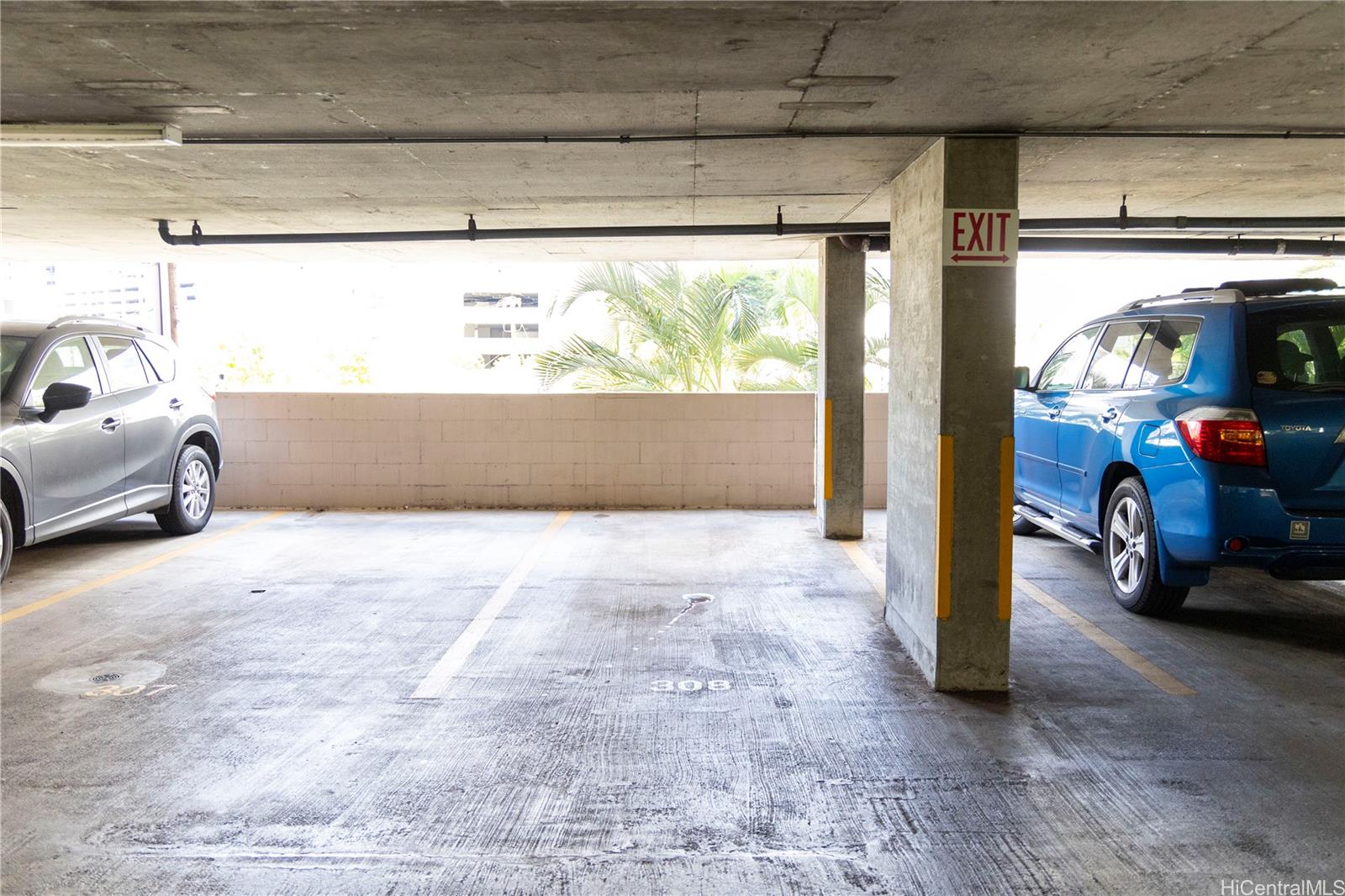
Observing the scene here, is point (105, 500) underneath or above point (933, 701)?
above

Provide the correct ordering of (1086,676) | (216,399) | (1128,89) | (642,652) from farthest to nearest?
(216,399), (642,652), (1086,676), (1128,89)

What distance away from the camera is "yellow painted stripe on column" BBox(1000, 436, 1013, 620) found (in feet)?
15.9

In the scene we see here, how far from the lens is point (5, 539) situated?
22.0 feet

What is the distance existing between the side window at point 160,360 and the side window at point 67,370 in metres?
0.74

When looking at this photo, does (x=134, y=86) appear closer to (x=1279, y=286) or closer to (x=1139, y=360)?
(x=1139, y=360)

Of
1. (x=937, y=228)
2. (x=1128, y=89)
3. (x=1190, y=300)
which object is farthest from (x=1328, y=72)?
(x=1190, y=300)

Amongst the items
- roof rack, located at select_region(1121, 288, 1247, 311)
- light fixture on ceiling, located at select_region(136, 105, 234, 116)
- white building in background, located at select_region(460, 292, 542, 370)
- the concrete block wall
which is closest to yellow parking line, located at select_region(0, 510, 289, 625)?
the concrete block wall

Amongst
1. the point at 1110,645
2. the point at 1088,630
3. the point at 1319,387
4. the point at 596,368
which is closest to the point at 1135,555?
the point at 1088,630

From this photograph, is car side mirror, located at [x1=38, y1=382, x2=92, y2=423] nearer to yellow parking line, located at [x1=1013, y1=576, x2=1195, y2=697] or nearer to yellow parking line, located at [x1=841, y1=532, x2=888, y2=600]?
yellow parking line, located at [x1=841, y1=532, x2=888, y2=600]

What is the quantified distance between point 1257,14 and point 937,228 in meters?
1.79

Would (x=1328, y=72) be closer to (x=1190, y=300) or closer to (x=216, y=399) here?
(x=1190, y=300)

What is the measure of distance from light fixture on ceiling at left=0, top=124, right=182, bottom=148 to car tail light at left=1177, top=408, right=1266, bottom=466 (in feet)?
18.8

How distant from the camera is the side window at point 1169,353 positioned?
571cm

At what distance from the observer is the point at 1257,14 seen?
3203 mm
